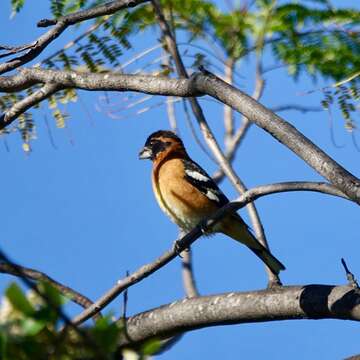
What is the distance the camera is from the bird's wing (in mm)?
7039

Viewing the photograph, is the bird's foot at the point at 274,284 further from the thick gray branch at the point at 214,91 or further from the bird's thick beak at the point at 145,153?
the bird's thick beak at the point at 145,153

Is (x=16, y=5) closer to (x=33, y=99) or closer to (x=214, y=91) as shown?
(x=33, y=99)

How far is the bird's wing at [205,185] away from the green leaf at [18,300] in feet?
16.2

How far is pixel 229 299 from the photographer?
467cm

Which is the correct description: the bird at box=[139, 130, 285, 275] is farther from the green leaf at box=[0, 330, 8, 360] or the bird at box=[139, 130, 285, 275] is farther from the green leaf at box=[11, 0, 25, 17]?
the green leaf at box=[0, 330, 8, 360]

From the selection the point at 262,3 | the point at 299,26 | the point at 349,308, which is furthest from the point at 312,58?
the point at 349,308

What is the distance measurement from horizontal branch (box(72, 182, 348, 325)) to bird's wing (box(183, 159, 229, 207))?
176 cm

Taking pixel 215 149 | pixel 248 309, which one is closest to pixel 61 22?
pixel 215 149

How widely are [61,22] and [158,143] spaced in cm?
315

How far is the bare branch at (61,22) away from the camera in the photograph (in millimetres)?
4527

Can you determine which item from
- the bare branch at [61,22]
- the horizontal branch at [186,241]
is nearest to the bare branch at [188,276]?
the horizontal branch at [186,241]

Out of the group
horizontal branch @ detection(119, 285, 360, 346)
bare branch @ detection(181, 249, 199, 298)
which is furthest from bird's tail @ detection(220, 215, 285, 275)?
horizontal branch @ detection(119, 285, 360, 346)

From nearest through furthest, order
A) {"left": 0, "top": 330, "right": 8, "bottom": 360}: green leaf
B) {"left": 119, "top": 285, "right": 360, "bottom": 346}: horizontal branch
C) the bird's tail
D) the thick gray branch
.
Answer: {"left": 0, "top": 330, "right": 8, "bottom": 360}: green leaf
the thick gray branch
{"left": 119, "top": 285, "right": 360, "bottom": 346}: horizontal branch
the bird's tail

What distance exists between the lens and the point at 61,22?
458 centimetres
